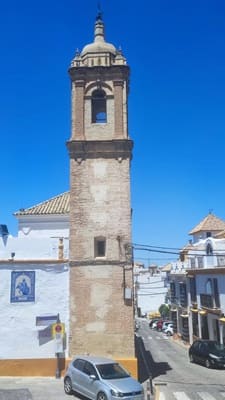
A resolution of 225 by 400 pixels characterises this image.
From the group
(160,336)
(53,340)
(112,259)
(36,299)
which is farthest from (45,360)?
(160,336)

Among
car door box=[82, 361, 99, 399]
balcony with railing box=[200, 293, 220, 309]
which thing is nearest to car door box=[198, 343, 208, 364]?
balcony with railing box=[200, 293, 220, 309]

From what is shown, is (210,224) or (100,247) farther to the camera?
(210,224)

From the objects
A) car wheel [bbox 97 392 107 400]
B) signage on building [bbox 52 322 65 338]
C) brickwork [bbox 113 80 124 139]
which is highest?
brickwork [bbox 113 80 124 139]

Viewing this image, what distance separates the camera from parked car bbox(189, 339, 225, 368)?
23.3m

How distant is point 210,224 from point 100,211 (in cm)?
2505

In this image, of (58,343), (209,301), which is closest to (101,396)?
(58,343)

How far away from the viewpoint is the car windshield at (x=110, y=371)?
1494cm

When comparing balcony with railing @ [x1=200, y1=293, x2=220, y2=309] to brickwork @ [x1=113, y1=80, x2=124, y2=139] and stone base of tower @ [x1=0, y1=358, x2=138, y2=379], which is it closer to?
stone base of tower @ [x1=0, y1=358, x2=138, y2=379]

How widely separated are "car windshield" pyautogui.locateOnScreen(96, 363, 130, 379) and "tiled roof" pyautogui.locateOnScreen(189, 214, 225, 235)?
27762 millimetres

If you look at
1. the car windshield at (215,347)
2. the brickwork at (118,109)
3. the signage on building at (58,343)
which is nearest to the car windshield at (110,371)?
the signage on building at (58,343)

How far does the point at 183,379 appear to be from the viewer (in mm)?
19547

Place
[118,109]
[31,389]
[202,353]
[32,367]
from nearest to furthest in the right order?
1. [31,389]
2. [32,367]
3. [118,109]
4. [202,353]

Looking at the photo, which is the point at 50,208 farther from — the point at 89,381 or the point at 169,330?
the point at 169,330

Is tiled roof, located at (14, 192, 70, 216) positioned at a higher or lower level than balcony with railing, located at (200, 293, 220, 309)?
higher
